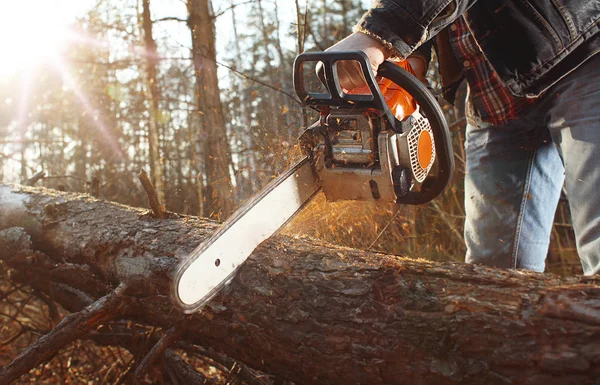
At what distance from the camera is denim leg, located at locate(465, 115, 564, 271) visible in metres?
2.10

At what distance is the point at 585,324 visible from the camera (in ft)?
3.94

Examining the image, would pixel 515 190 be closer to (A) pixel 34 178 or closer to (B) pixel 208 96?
(A) pixel 34 178

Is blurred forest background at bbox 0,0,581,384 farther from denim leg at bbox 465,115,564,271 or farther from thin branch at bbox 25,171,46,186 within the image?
Result: denim leg at bbox 465,115,564,271

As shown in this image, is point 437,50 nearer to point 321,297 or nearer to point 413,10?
point 413,10

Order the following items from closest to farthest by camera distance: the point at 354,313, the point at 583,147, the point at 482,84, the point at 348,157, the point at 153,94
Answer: the point at 354,313
the point at 583,147
the point at 348,157
the point at 482,84
the point at 153,94

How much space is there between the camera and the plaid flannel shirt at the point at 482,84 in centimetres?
199

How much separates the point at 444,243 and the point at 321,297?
3.36 meters

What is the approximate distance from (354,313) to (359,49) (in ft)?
2.97

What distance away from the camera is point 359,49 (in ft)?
5.34

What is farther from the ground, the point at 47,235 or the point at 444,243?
the point at 47,235

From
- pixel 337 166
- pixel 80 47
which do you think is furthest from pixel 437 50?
pixel 80 47

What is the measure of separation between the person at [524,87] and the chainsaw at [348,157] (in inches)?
4.3

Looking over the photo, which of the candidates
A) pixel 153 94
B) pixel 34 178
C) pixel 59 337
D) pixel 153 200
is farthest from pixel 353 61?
pixel 153 94

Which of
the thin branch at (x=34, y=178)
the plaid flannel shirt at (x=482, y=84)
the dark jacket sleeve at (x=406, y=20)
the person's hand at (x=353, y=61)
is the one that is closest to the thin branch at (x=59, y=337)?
the person's hand at (x=353, y=61)
